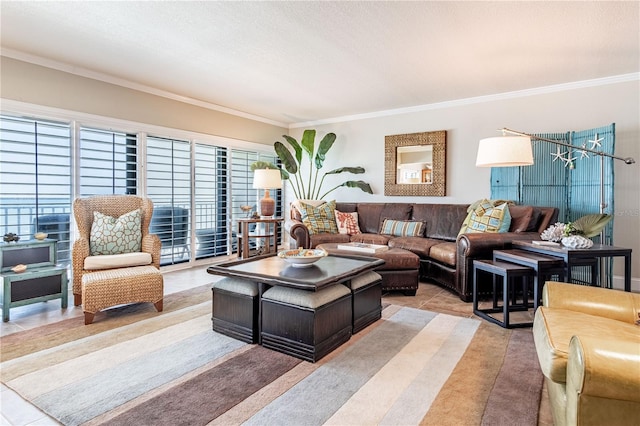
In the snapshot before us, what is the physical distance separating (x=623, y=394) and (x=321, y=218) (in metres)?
4.13

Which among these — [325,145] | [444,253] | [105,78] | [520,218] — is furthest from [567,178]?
[105,78]

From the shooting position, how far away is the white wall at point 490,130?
3914 mm

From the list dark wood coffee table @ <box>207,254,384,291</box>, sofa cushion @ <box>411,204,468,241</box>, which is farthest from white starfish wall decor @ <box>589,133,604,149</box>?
dark wood coffee table @ <box>207,254,384,291</box>

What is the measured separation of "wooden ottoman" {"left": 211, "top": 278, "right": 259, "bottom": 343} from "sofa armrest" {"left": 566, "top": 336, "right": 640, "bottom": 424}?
185 cm

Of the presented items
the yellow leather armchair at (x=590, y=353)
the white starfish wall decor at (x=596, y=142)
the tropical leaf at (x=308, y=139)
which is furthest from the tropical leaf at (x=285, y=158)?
the yellow leather armchair at (x=590, y=353)

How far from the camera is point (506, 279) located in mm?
2752

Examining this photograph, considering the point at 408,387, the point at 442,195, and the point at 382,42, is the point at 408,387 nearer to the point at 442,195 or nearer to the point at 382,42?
the point at 382,42

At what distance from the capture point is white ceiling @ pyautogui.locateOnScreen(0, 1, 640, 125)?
2564mm

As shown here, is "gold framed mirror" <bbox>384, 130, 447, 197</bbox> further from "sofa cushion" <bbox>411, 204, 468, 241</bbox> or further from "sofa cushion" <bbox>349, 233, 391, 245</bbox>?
"sofa cushion" <bbox>349, 233, 391, 245</bbox>

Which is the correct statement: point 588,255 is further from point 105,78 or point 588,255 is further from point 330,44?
point 105,78

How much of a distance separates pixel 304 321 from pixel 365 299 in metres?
0.71

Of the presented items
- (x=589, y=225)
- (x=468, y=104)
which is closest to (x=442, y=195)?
(x=468, y=104)

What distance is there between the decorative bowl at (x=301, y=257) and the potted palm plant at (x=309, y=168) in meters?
3.22

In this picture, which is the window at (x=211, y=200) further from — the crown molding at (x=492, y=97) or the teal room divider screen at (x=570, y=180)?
the teal room divider screen at (x=570, y=180)
